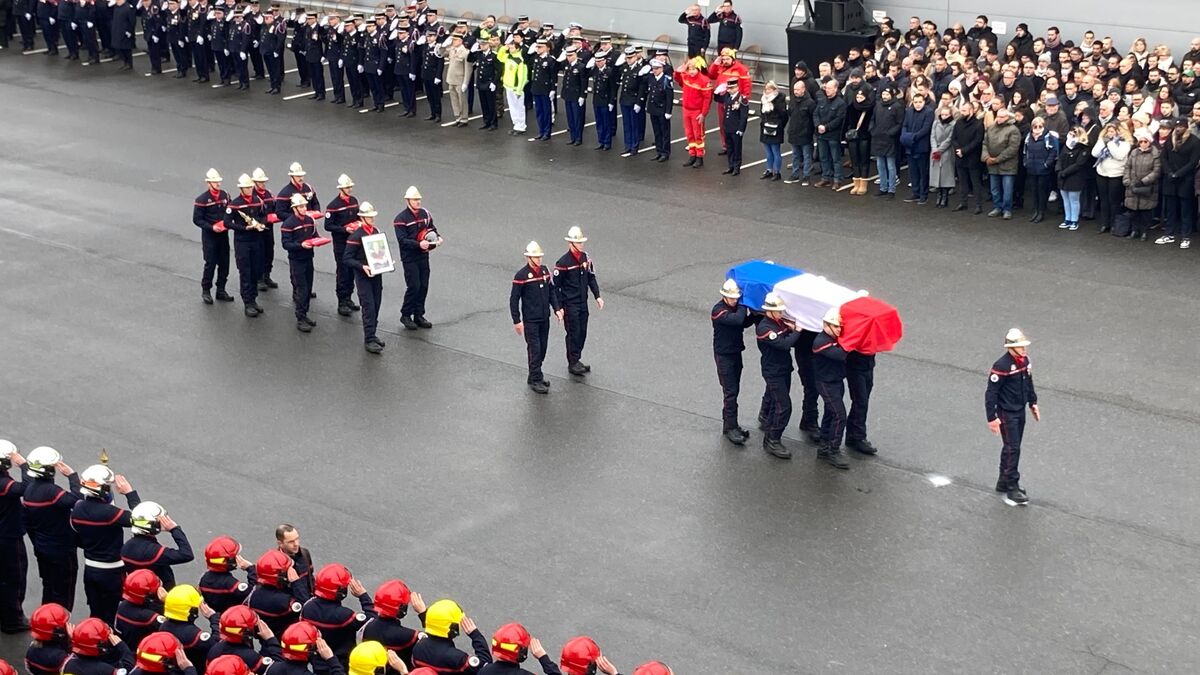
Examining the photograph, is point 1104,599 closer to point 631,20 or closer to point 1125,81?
point 1125,81


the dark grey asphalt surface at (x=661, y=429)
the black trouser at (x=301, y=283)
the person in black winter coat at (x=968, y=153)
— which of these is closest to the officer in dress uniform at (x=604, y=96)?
the dark grey asphalt surface at (x=661, y=429)

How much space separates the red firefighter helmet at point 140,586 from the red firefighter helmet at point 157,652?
93cm

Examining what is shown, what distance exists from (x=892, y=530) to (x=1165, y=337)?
210 inches

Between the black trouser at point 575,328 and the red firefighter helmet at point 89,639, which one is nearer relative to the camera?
the red firefighter helmet at point 89,639

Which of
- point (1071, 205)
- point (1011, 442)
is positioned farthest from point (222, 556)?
point (1071, 205)

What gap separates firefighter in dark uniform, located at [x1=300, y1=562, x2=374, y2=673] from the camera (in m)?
9.95

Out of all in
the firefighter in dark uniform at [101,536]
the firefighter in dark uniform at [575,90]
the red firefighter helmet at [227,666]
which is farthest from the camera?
A: the firefighter in dark uniform at [575,90]

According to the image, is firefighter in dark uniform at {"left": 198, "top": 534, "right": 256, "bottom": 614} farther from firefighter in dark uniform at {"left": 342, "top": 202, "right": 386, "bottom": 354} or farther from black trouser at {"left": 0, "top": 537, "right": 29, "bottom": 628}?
firefighter in dark uniform at {"left": 342, "top": 202, "right": 386, "bottom": 354}

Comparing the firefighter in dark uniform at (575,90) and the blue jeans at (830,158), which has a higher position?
the firefighter in dark uniform at (575,90)

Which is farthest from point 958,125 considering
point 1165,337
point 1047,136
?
→ point 1165,337

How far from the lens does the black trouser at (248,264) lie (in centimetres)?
1794

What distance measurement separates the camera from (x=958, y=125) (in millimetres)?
20578

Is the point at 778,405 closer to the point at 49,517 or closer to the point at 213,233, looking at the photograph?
the point at 49,517

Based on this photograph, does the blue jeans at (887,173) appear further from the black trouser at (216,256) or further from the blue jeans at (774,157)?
the black trouser at (216,256)
